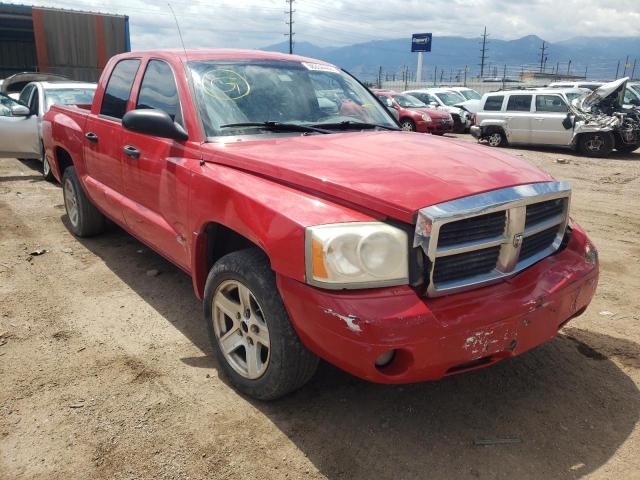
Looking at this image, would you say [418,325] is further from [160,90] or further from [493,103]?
[493,103]

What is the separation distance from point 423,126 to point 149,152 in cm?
1467

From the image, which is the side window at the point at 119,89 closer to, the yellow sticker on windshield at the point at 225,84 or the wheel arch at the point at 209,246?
the yellow sticker on windshield at the point at 225,84

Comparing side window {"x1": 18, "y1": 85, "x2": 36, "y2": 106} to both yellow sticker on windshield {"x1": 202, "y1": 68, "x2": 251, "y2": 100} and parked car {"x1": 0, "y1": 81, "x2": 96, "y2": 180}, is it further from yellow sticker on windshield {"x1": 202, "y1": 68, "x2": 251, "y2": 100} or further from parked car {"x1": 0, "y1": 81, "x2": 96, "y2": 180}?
yellow sticker on windshield {"x1": 202, "y1": 68, "x2": 251, "y2": 100}

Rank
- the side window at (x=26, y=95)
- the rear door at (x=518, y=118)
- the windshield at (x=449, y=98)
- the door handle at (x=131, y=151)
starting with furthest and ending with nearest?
the windshield at (x=449, y=98), the rear door at (x=518, y=118), the side window at (x=26, y=95), the door handle at (x=131, y=151)

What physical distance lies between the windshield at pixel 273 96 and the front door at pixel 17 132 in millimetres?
6271

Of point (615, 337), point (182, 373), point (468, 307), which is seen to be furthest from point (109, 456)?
point (615, 337)

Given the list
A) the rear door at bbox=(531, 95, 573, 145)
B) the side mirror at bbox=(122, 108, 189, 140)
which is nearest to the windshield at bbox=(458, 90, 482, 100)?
the rear door at bbox=(531, 95, 573, 145)

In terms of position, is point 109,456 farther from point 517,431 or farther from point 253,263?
point 517,431

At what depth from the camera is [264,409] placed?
2.78 m

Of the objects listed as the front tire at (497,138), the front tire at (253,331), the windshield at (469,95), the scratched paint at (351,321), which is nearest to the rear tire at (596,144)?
the front tire at (497,138)

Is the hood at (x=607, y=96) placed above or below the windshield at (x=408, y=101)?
above

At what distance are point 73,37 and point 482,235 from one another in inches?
942

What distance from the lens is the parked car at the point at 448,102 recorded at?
63.7ft

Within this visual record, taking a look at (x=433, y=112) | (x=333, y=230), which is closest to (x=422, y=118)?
(x=433, y=112)
